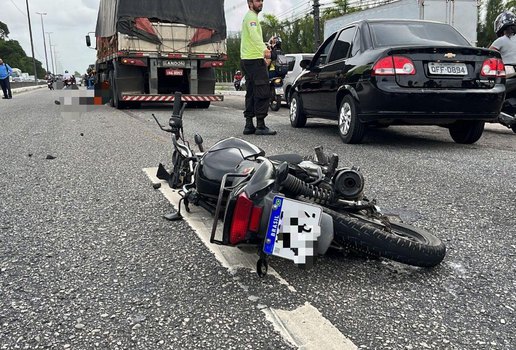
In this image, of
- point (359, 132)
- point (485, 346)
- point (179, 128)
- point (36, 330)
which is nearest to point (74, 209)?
point (179, 128)

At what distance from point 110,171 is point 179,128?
1.53m

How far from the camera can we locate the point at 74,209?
348 centimetres

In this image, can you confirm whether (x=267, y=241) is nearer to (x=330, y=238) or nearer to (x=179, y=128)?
(x=330, y=238)

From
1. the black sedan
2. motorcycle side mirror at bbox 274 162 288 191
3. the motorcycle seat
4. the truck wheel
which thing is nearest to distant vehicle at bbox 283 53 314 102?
the truck wheel

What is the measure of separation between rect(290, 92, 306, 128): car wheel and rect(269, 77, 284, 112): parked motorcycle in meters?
5.07

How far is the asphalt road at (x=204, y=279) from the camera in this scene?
5.93ft

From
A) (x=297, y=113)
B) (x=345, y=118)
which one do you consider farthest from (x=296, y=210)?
(x=297, y=113)

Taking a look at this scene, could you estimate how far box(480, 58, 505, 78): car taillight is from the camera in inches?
222

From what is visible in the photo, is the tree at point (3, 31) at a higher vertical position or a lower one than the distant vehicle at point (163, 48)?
higher

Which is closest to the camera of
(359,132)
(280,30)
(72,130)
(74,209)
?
(74,209)

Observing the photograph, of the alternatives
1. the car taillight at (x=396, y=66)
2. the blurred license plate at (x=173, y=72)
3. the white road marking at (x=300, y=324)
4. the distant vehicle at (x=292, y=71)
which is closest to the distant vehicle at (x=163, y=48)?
the blurred license plate at (x=173, y=72)

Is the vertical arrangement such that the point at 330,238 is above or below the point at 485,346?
above

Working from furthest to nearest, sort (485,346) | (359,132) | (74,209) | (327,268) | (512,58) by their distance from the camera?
(512,58) < (359,132) < (74,209) < (327,268) < (485,346)

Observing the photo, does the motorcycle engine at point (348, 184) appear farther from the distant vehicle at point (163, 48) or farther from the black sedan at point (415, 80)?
the distant vehicle at point (163, 48)
